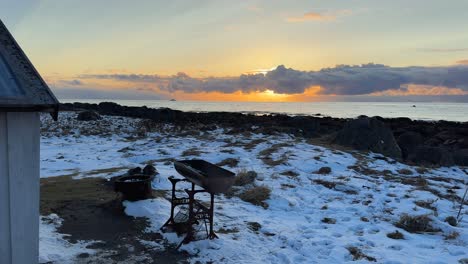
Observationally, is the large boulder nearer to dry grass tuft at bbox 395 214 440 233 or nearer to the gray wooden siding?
dry grass tuft at bbox 395 214 440 233

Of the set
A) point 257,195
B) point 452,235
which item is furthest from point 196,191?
point 452,235

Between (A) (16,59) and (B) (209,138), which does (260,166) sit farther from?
(A) (16,59)

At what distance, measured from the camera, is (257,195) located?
30.2 ft

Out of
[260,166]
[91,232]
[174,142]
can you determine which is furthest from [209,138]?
[91,232]

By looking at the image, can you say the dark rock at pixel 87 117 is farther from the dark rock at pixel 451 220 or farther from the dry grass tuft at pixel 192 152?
the dark rock at pixel 451 220

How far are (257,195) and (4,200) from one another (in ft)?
20.5

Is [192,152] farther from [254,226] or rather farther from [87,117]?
[87,117]

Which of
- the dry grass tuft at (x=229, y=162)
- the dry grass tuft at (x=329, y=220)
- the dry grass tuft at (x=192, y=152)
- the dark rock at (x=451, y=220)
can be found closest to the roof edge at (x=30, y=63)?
the dry grass tuft at (x=329, y=220)

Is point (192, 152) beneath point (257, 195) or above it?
above

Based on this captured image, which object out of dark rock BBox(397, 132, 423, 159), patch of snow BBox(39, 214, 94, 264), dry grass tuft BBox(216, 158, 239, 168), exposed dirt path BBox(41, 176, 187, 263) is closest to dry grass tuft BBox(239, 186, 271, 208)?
exposed dirt path BBox(41, 176, 187, 263)

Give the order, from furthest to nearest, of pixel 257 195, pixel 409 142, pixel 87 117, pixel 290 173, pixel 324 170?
pixel 87 117, pixel 409 142, pixel 324 170, pixel 290 173, pixel 257 195

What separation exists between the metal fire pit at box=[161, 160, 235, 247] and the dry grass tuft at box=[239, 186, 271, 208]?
6.79ft

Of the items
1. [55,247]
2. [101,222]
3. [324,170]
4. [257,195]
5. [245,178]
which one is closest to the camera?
[55,247]

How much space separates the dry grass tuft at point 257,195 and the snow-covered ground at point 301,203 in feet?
0.52
